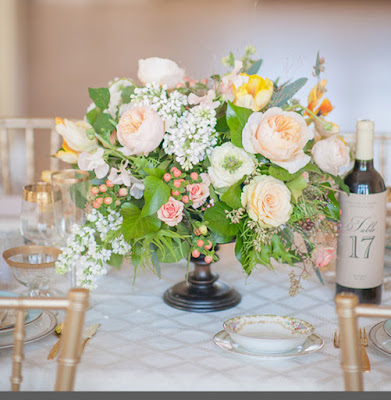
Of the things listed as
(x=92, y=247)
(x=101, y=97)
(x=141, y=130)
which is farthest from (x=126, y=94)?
(x=92, y=247)

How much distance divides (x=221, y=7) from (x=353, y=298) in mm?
4683

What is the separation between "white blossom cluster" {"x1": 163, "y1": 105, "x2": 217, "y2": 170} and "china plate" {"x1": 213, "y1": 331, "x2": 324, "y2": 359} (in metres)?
0.29

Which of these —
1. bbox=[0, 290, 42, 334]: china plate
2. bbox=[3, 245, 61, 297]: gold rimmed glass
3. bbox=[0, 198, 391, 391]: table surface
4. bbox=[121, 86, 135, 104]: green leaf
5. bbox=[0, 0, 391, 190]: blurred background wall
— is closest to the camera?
bbox=[0, 198, 391, 391]: table surface

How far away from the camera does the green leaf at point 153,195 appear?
105cm

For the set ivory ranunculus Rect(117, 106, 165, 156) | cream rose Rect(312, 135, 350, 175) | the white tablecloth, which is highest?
ivory ranunculus Rect(117, 106, 165, 156)

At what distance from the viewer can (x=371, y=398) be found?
2.45 ft

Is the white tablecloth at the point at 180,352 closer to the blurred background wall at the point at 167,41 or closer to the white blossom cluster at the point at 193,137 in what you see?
the white blossom cluster at the point at 193,137

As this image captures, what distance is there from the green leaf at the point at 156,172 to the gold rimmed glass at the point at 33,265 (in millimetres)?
241

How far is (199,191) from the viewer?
1.07 meters

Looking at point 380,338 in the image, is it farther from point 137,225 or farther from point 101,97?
point 101,97

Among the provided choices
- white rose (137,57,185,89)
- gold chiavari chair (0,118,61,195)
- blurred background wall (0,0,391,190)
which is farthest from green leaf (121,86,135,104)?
blurred background wall (0,0,391,190)

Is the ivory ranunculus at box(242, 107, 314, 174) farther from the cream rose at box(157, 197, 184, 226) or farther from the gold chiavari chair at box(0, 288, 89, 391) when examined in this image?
the gold chiavari chair at box(0, 288, 89, 391)

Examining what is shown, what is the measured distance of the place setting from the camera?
3.15 feet

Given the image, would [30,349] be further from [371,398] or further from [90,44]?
[90,44]
